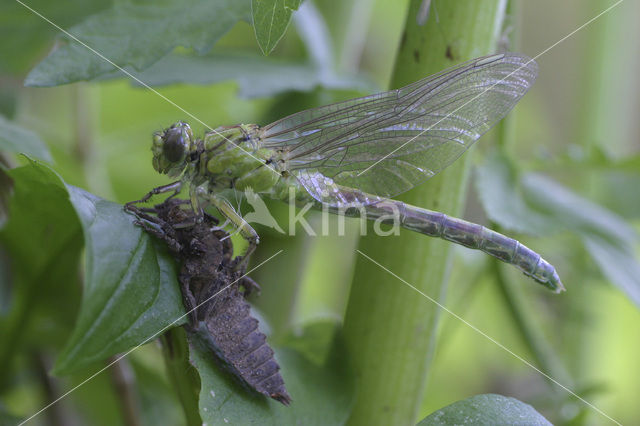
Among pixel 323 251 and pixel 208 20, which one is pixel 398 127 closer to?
pixel 208 20

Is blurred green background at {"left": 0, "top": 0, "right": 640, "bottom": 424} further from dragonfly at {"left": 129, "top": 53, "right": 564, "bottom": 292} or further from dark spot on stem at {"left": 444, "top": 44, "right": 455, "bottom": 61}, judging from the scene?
dark spot on stem at {"left": 444, "top": 44, "right": 455, "bottom": 61}

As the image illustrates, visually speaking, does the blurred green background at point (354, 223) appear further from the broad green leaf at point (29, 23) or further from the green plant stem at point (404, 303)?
the green plant stem at point (404, 303)

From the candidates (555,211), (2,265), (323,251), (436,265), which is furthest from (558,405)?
(2,265)

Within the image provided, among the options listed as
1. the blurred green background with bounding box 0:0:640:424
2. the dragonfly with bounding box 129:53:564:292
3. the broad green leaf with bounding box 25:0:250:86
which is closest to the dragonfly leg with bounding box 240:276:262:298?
the dragonfly with bounding box 129:53:564:292

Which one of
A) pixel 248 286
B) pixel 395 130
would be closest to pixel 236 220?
pixel 248 286

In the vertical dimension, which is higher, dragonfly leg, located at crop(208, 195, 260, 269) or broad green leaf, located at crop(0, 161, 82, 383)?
dragonfly leg, located at crop(208, 195, 260, 269)

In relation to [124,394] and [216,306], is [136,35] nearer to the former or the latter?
[216,306]
